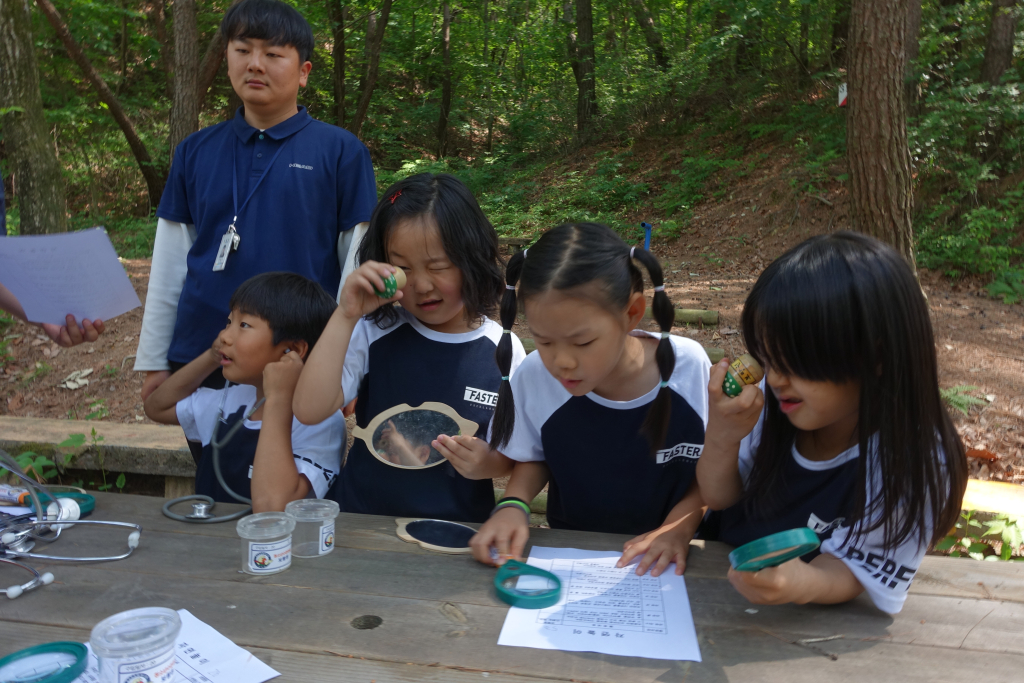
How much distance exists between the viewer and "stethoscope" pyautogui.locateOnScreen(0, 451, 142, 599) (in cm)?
155

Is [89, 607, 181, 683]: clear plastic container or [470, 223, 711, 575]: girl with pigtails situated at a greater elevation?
[470, 223, 711, 575]: girl with pigtails

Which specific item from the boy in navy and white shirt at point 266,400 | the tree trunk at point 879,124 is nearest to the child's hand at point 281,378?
the boy in navy and white shirt at point 266,400

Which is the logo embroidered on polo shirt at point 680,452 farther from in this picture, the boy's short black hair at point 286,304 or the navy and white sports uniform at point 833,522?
the boy's short black hair at point 286,304

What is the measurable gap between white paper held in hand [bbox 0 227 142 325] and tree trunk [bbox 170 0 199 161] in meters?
6.98

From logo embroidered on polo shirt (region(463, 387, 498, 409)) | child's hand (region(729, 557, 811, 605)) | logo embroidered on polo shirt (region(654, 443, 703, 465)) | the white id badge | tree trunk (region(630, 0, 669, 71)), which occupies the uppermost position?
tree trunk (region(630, 0, 669, 71))

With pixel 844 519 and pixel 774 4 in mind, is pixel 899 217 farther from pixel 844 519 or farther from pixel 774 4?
pixel 774 4

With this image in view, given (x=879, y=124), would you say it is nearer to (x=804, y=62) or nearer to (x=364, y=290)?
(x=364, y=290)

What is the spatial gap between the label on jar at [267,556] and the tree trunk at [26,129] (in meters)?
7.11

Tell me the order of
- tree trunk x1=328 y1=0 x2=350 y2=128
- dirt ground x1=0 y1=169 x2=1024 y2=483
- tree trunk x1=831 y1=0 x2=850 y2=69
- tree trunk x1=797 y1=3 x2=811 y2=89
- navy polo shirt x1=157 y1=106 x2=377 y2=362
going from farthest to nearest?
tree trunk x1=328 y1=0 x2=350 y2=128
tree trunk x1=797 y1=3 x2=811 y2=89
tree trunk x1=831 y1=0 x2=850 y2=69
dirt ground x1=0 y1=169 x2=1024 y2=483
navy polo shirt x1=157 y1=106 x2=377 y2=362

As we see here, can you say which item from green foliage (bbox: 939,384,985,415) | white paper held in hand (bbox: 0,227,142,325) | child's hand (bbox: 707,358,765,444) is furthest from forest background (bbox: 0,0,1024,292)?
white paper held in hand (bbox: 0,227,142,325)

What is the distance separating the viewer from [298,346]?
2193 mm

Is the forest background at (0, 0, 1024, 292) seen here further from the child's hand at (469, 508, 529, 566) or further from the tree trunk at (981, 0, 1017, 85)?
the child's hand at (469, 508, 529, 566)

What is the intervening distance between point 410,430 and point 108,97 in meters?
10.9

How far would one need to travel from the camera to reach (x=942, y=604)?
1399 mm
